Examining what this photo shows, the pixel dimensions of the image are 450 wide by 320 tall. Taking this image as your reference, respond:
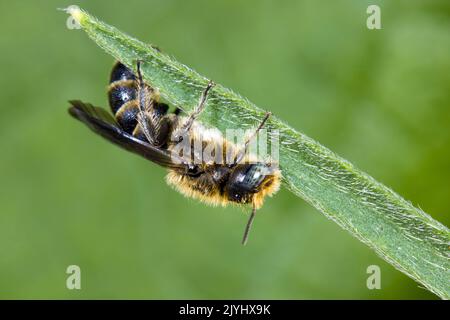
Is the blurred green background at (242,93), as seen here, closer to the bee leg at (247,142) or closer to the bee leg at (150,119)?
the bee leg at (150,119)

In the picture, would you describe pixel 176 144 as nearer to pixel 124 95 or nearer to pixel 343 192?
pixel 124 95

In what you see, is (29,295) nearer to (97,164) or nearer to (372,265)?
(97,164)

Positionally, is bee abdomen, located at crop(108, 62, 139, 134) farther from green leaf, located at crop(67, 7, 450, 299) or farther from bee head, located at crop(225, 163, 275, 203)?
green leaf, located at crop(67, 7, 450, 299)

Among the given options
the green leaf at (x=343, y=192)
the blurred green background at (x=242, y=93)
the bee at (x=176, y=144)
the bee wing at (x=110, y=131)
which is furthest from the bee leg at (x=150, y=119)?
the blurred green background at (x=242, y=93)

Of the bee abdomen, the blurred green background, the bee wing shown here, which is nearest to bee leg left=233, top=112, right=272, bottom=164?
the bee wing

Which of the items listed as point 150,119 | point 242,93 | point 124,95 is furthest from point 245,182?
point 242,93
